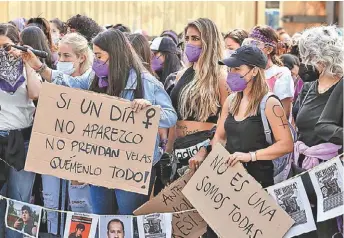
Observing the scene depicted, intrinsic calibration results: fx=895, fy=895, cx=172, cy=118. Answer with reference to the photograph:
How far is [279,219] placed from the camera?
216 inches

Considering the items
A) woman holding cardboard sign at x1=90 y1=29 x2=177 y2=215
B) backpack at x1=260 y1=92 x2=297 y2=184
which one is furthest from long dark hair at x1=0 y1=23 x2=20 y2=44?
backpack at x1=260 y1=92 x2=297 y2=184

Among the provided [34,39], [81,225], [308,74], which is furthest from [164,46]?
[81,225]

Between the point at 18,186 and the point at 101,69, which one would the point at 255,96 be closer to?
the point at 101,69

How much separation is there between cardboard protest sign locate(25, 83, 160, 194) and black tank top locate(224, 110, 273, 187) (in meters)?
0.50

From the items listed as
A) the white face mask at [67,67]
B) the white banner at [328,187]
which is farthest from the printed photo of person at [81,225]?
the white banner at [328,187]

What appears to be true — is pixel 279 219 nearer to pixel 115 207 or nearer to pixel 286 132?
pixel 286 132

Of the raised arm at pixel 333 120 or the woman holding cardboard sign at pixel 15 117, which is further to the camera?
the woman holding cardboard sign at pixel 15 117

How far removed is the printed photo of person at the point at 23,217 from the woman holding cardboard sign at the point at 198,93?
42.4 inches

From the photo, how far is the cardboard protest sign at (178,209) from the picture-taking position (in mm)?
6008

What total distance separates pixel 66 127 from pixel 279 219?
1536 millimetres

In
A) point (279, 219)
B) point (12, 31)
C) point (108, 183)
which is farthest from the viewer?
point (12, 31)

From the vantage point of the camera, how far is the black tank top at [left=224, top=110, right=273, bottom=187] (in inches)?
223

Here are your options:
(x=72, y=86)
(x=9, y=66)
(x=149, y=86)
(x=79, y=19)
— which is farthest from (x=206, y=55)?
(x=79, y=19)

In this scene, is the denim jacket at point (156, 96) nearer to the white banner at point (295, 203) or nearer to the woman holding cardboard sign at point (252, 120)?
the woman holding cardboard sign at point (252, 120)
